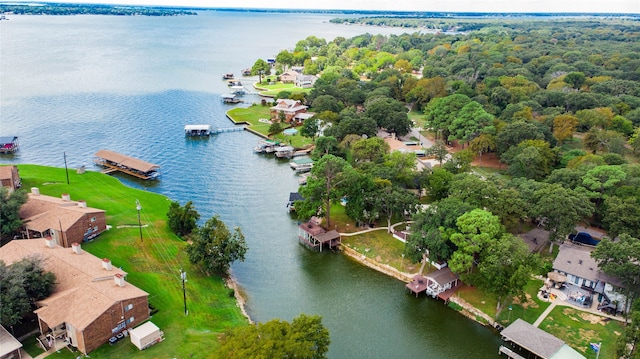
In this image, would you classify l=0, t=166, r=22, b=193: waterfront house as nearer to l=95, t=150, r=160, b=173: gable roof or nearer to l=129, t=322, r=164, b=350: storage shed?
l=95, t=150, r=160, b=173: gable roof

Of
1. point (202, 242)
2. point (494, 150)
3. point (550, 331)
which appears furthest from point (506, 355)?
point (494, 150)

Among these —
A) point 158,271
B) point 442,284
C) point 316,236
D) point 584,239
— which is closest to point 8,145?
point 158,271

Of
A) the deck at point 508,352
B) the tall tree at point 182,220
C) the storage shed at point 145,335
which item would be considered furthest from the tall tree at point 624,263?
the tall tree at point 182,220

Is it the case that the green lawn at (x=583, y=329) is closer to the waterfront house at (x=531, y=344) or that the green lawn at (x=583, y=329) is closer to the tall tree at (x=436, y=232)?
the waterfront house at (x=531, y=344)

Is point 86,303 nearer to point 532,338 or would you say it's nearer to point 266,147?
point 532,338

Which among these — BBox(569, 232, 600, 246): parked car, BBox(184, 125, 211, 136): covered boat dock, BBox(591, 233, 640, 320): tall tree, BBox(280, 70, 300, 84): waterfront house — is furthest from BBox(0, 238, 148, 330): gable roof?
BBox(280, 70, 300, 84): waterfront house
